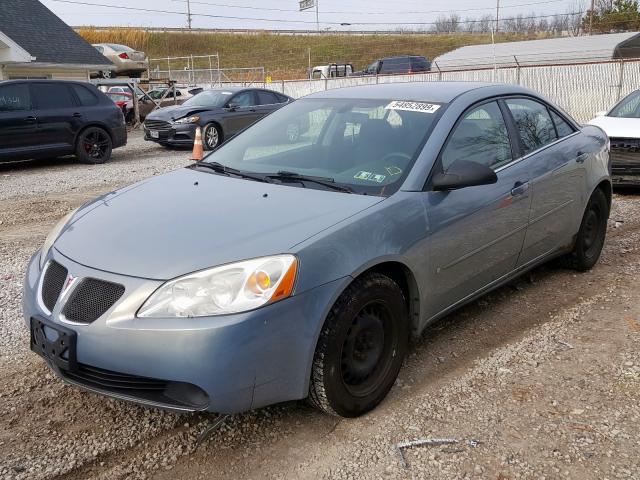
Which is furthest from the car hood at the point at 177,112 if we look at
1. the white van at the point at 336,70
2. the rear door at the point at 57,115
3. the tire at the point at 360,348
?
the white van at the point at 336,70

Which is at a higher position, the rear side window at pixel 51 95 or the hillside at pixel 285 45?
the hillside at pixel 285 45

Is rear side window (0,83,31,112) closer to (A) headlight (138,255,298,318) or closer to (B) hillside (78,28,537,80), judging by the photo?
(A) headlight (138,255,298,318)

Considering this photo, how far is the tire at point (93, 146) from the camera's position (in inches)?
487

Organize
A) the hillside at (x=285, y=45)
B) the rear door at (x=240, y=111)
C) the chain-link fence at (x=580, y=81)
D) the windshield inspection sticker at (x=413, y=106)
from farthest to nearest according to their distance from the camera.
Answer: the hillside at (x=285, y=45), the chain-link fence at (x=580, y=81), the rear door at (x=240, y=111), the windshield inspection sticker at (x=413, y=106)

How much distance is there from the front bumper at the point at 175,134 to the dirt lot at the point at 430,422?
407 inches

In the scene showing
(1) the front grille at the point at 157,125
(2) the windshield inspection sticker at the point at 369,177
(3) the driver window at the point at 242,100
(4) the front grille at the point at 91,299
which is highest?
(3) the driver window at the point at 242,100

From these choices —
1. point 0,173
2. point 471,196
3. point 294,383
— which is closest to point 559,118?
point 471,196

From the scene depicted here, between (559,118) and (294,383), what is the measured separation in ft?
11.2

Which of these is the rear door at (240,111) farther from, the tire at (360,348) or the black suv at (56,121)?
the tire at (360,348)

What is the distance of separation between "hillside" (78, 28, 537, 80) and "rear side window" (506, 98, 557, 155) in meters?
57.0

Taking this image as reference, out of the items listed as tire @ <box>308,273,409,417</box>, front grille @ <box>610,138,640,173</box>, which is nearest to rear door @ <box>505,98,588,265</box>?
tire @ <box>308,273,409,417</box>

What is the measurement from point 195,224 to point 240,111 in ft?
41.1

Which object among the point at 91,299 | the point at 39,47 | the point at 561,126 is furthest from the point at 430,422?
the point at 39,47

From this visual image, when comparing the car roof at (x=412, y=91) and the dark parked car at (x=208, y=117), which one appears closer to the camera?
the car roof at (x=412, y=91)
